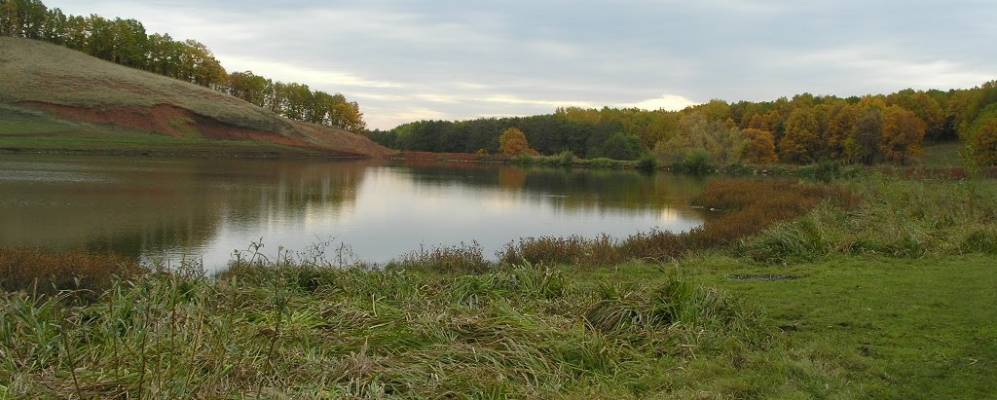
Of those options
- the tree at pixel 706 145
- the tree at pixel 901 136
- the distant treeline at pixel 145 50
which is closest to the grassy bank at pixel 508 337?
the tree at pixel 706 145

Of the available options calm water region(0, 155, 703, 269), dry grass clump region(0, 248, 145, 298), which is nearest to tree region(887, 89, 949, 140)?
calm water region(0, 155, 703, 269)

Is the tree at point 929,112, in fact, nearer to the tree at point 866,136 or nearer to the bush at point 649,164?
the tree at point 866,136

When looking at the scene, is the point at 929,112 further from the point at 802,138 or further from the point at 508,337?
the point at 508,337

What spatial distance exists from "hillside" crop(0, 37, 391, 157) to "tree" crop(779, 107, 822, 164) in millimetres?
64869

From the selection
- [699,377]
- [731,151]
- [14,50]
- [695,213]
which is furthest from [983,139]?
[14,50]

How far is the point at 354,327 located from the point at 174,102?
83.3 meters

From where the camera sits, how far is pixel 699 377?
21.5 ft

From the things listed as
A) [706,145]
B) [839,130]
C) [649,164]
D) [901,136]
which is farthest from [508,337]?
[839,130]

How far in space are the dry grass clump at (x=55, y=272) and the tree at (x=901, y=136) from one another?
94342 millimetres

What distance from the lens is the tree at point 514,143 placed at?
119 metres

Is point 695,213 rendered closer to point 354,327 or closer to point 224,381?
point 354,327

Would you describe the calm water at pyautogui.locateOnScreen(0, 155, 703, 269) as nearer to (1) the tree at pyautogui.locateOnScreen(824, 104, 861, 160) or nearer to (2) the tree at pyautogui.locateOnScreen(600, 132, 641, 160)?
(1) the tree at pyautogui.locateOnScreen(824, 104, 861, 160)

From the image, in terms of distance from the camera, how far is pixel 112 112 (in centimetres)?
7294

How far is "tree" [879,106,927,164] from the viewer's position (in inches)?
3489
